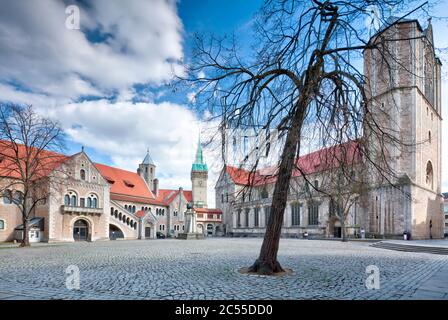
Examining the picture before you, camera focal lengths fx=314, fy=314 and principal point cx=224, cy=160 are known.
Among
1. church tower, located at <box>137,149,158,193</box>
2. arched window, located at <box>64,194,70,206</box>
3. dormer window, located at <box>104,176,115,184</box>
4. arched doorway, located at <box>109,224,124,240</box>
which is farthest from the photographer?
church tower, located at <box>137,149,158,193</box>

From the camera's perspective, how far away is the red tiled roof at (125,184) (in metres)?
55.7

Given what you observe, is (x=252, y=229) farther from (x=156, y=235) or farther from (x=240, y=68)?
(x=240, y=68)

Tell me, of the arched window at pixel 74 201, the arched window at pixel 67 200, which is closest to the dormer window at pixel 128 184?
the arched window at pixel 74 201

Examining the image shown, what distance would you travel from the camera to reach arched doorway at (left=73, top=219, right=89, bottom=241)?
41.6 metres

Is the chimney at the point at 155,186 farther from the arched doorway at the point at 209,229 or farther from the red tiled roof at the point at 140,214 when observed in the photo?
the arched doorway at the point at 209,229

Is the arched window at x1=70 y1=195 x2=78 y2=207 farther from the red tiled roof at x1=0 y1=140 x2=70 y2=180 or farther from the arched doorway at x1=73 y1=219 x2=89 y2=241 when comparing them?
the red tiled roof at x1=0 y1=140 x2=70 y2=180

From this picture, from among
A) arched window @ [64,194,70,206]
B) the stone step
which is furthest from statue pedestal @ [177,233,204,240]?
the stone step

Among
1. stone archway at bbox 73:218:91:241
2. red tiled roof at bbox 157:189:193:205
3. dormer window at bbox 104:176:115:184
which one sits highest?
dormer window at bbox 104:176:115:184

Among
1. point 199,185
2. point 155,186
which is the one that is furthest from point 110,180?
point 199,185

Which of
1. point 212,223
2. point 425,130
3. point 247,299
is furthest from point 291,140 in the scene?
point 212,223

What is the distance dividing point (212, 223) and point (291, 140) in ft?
252

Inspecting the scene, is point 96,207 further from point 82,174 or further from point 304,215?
point 304,215
